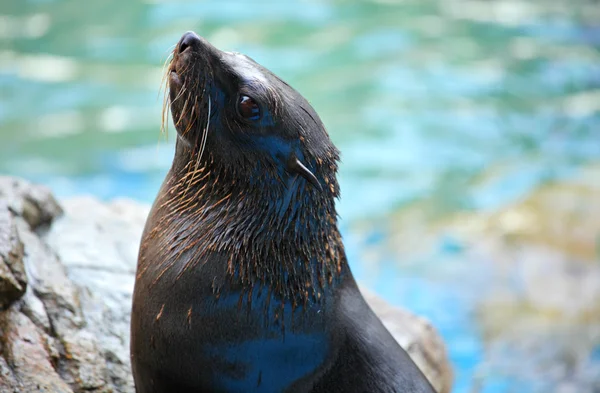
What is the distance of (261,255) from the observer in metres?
3.64

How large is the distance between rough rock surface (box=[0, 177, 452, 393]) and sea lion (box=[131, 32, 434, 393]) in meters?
0.47

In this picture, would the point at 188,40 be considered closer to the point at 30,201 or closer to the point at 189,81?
the point at 189,81

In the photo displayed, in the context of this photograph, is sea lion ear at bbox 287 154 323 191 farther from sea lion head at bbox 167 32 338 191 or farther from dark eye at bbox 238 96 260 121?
dark eye at bbox 238 96 260 121

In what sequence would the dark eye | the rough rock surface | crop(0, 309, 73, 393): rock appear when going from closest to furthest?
the dark eye < crop(0, 309, 73, 393): rock < the rough rock surface

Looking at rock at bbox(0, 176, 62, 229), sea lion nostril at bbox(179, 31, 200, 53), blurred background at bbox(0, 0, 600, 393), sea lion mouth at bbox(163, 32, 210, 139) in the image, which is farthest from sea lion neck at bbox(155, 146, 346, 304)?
blurred background at bbox(0, 0, 600, 393)

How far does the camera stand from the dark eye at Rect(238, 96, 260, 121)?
357 centimetres

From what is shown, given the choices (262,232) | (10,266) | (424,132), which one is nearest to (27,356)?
(10,266)

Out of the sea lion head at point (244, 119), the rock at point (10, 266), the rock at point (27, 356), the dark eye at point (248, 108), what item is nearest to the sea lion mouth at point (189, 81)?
the sea lion head at point (244, 119)

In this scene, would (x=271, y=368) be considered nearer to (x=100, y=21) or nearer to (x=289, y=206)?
(x=289, y=206)

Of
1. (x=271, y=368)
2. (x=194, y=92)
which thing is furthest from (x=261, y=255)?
(x=194, y=92)

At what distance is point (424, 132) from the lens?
1178 cm

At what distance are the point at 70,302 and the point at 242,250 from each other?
1.25 m

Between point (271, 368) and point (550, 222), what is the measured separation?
643 cm

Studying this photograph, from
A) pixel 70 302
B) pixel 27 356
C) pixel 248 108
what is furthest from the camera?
pixel 70 302
